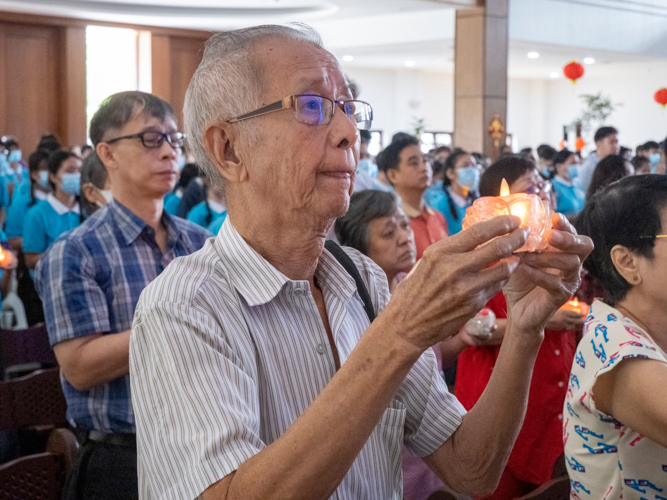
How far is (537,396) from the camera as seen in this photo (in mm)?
2607

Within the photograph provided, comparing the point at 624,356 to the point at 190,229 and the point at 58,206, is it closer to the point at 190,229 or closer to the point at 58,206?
the point at 190,229

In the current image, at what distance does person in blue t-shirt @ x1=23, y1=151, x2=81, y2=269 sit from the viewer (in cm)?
472

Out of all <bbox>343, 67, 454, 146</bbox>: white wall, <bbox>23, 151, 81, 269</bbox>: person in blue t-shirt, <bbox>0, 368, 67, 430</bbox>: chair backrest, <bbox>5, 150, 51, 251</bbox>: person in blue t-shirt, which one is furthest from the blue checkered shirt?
<bbox>343, 67, 454, 146</bbox>: white wall

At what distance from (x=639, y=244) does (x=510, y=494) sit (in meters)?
1.23

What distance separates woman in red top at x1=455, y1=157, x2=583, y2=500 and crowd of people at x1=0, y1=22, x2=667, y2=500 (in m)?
0.48

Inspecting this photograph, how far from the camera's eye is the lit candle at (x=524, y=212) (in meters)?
1.04

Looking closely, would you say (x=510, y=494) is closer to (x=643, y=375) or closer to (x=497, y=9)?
(x=643, y=375)

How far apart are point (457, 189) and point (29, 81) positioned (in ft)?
33.4

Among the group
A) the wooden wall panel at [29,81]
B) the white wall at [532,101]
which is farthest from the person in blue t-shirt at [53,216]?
the white wall at [532,101]

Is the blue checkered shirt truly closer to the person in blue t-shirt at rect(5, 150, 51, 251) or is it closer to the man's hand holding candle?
the man's hand holding candle

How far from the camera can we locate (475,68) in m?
11.2

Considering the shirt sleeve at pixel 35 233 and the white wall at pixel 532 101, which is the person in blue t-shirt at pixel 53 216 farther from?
the white wall at pixel 532 101

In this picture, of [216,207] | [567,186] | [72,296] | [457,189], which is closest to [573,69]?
[567,186]

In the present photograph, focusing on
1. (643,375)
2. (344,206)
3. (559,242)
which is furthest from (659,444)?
(344,206)
